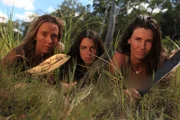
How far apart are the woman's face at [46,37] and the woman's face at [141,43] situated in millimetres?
806

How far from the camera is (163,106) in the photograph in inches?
97.0

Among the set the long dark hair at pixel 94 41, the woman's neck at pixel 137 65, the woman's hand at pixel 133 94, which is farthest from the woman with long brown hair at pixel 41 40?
the woman's hand at pixel 133 94

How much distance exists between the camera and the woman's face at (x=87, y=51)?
10.6 feet

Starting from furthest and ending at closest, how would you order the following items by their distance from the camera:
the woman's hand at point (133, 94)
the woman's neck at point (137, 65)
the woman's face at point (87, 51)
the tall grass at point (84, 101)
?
the woman's face at point (87, 51) → the woman's neck at point (137, 65) → the woman's hand at point (133, 94) → the tall grass at point (84, 101)

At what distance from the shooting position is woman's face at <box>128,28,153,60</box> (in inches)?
110

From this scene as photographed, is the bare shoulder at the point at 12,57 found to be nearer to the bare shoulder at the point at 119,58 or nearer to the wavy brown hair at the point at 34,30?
the wavy brown hair at the point at 34,30

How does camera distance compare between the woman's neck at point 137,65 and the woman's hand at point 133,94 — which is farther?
the woman's neck at point 137,65

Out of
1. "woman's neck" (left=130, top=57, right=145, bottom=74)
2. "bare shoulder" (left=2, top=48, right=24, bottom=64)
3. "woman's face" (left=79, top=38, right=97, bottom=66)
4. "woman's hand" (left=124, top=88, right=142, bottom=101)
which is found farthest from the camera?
"woman's face" (left=79, top=38, right=97, bottom=66)

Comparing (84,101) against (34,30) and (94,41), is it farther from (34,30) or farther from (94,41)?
(34,30)

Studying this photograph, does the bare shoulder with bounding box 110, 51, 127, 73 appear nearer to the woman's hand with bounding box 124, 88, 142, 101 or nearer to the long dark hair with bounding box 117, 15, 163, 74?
the long dark hair with bounding box 117, 15, 163, 74

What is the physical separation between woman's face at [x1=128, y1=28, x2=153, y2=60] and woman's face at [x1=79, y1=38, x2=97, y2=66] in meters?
0.49

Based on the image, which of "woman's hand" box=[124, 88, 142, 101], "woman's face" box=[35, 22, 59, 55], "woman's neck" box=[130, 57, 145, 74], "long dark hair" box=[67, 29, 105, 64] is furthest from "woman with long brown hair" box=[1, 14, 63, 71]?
"woman's hand" box=[124, 88, 142, 101]

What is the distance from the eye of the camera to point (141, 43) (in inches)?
110

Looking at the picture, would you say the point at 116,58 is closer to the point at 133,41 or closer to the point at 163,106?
the point at 133,41
